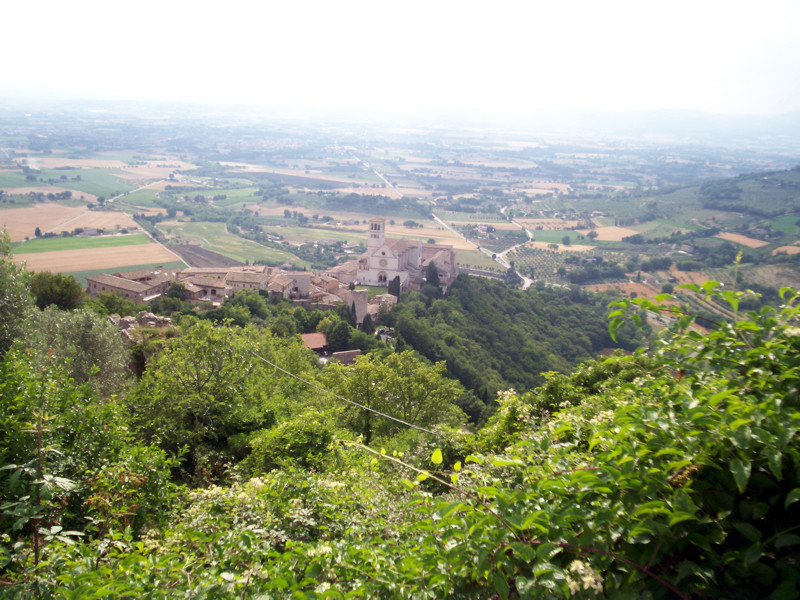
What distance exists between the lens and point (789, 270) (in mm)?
59750

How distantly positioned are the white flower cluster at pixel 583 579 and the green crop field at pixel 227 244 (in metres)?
66.9

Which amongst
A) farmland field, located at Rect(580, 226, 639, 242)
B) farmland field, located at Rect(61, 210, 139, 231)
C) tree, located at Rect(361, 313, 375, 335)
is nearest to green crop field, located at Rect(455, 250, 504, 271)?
farmland field, located at Rect(580, 226, 639, 242)

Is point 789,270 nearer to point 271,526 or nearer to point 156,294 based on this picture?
point 156,294

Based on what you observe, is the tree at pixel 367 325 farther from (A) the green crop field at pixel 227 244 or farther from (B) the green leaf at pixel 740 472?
(B) the green leaf at pixel 740 472

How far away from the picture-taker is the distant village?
3675cm

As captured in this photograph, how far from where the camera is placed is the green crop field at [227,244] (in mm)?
68750

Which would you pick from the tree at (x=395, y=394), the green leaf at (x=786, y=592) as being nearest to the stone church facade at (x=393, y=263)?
the tree at (x=395, y=394)

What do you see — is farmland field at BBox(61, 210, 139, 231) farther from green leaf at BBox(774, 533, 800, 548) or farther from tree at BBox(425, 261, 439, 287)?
green leaf at BBox(774, 533, 800, 548)

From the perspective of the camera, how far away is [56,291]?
22547 mm

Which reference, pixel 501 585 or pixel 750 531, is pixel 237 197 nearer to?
pixel 501 585

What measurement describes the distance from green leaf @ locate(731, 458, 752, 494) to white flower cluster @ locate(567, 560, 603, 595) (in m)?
0.82

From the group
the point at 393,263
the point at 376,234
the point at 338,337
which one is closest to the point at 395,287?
the point at 393,263

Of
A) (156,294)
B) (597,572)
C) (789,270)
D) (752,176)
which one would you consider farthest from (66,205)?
(752,176)

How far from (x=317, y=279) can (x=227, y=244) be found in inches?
1296
